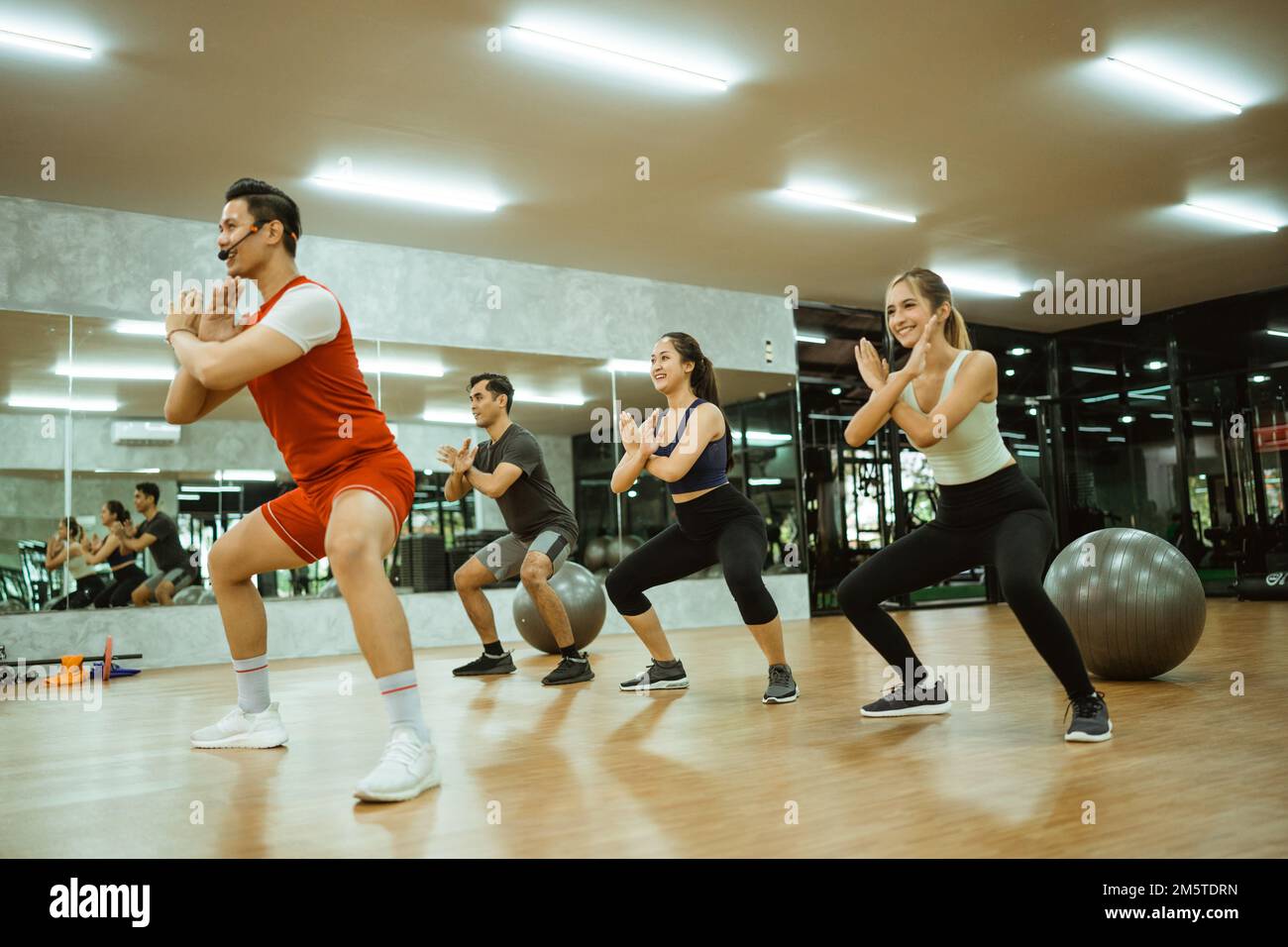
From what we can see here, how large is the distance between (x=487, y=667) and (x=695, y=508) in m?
1.94

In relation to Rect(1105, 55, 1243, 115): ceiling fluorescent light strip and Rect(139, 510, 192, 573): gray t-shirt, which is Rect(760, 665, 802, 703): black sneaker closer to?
Rect(1105, 55, 1243, 115): ceiling fluorescent light strip

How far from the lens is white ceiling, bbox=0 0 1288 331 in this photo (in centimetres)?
504

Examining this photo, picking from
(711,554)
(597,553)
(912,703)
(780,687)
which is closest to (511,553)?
(711,554)

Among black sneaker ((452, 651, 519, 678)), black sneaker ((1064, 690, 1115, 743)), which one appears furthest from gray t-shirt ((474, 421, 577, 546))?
black sneaker ((1064, 690, 1115, 743))

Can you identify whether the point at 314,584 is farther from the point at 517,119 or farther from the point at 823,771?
the point at 823,771

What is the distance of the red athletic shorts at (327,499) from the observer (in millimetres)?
2572

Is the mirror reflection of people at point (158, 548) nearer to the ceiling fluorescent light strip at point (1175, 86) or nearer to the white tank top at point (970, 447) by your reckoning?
the white tank top at point (970, 447)

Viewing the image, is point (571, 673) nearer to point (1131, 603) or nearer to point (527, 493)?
Result: point (527, 493)

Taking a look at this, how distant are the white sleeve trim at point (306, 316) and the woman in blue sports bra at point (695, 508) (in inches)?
56.2

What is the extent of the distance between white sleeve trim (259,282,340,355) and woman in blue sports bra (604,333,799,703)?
1.43 metres

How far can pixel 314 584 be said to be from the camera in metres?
7.71

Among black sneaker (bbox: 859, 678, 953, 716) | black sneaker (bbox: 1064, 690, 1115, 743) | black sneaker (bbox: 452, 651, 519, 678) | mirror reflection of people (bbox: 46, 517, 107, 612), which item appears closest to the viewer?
black sneaker (bbox: 1064, 690, 1115, 743)

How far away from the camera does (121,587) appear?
23.0ft
